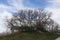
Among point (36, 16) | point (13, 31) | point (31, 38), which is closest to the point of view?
point (31, 38)

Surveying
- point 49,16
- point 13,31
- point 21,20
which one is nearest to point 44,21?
point 49,16

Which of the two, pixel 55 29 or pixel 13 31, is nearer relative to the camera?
pixel 13 31

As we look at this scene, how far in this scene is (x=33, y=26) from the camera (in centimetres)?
3697

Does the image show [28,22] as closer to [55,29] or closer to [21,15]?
[21,15]

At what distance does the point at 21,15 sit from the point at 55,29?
10536mm

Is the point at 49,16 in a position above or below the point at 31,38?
above

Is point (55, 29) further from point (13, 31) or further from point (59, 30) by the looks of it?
point (13, 31)

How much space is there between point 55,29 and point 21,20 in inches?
404

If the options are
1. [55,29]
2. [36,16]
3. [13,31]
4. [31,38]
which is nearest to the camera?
[31,38]

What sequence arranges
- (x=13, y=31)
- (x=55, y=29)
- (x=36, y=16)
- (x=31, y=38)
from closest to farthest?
→ 1. (x=31, y=38)
2. (x=13, y=31)
3. (x=36, y=16)
4. (x=55, y=29)

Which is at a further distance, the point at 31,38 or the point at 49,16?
the point at 49,16

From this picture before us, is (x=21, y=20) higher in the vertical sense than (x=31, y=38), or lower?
higher

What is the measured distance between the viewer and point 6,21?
38.7m

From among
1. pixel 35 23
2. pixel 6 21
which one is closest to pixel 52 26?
pixel 35 23
